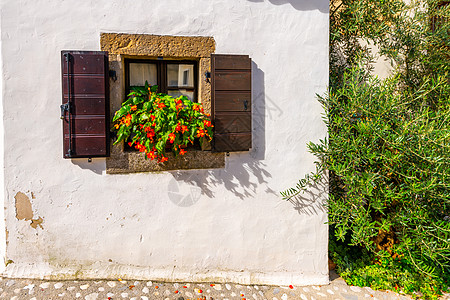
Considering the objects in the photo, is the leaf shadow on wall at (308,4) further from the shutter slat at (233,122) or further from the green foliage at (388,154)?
the shutter slat at (233,122)

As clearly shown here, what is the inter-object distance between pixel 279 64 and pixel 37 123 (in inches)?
97.9

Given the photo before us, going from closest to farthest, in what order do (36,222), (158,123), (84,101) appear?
(158,123) < (84,101) < (36,222)

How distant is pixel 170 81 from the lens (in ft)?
10.4

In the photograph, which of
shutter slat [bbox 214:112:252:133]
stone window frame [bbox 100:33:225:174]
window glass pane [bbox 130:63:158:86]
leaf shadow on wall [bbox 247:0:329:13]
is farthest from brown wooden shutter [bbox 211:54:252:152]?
leaf shadow on wall [bbox 247:0:329:13]

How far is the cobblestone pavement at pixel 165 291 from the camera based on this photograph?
2.72 metres

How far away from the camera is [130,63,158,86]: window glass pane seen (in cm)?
310

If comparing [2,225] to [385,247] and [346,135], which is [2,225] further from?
[385,247]

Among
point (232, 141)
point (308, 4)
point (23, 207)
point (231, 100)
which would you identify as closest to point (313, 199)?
point (232, 141)

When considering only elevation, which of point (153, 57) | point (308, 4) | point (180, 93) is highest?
point (308, 4)

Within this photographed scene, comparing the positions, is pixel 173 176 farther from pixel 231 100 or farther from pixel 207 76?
pixel 207 76

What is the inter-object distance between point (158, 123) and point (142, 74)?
2.47ft

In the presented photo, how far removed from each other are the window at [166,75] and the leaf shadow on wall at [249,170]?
0.67m

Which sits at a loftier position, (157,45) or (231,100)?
(157,45)

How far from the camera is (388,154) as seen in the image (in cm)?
293
